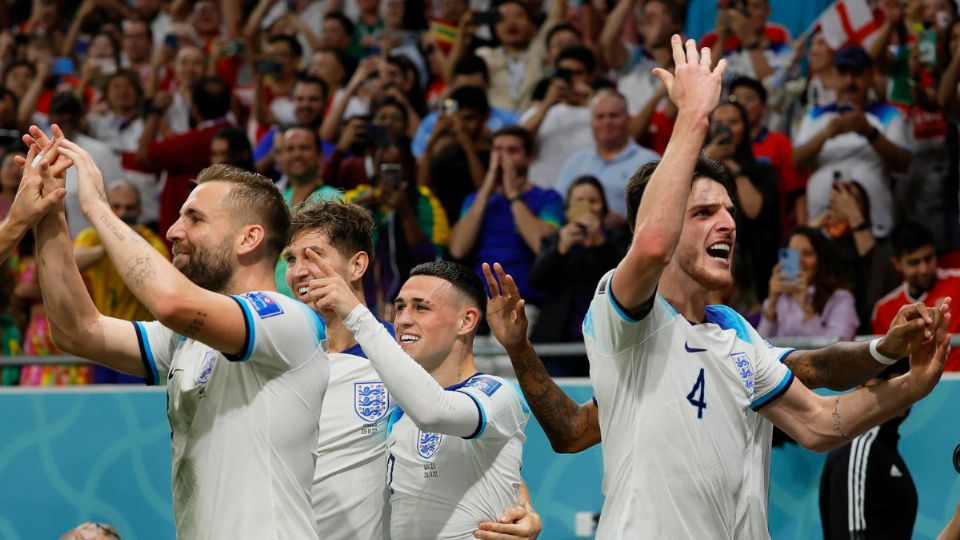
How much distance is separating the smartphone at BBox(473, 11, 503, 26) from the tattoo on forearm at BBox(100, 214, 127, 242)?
662 cm

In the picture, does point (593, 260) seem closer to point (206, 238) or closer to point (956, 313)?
point (956, 313)

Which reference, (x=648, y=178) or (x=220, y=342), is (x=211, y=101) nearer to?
(x=648, y=178)

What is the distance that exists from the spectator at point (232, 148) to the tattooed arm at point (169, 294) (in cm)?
528

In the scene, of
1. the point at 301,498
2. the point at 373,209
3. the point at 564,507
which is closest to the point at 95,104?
the point at 373,209

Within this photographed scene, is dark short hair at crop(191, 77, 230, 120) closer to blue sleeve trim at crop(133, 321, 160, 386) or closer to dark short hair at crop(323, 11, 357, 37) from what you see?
dark short hair at crop(323, 11, 357, 37)

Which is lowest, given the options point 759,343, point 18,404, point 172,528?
point 172,528

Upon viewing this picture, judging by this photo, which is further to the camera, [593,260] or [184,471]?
[593,260]

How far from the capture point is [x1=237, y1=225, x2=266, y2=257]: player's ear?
413cm

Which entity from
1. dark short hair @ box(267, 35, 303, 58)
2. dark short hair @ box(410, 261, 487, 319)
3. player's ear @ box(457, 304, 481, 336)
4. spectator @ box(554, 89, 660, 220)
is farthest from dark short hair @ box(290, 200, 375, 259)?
dark short hair @ box(267, 35, 303, 58)

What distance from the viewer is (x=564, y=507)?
262 inches

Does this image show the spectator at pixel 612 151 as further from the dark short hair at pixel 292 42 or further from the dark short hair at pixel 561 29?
the dark short hair at pixel 292 42

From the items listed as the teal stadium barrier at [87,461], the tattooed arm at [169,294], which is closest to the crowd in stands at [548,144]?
the teal stadium barrier at [87,461]

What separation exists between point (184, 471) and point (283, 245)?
0.79 metres

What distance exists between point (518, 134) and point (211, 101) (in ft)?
9.21
